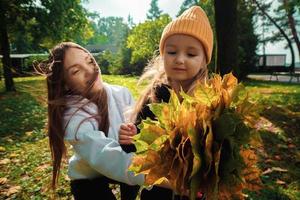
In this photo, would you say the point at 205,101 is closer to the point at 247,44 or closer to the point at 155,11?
the point at 247,44

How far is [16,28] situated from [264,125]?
16.0 m

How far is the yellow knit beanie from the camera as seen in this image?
232 centimetres

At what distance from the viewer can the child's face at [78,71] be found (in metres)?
2.46

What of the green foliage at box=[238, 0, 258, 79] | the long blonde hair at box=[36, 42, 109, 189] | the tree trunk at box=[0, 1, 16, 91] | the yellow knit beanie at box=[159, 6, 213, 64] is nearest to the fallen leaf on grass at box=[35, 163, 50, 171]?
the long blonde hair at box=[36, 42, 109, 189]

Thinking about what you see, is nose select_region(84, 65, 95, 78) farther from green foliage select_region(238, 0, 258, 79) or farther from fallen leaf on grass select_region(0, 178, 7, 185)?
green foliage select_region(238, 0, 258, 79)

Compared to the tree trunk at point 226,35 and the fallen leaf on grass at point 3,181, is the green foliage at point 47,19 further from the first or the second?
the fallen leaf on grass at point 3,181

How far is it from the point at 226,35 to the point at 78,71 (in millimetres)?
5858

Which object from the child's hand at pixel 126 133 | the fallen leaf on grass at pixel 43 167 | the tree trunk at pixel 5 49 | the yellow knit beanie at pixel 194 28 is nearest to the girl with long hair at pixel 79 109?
the child's hand at pixel 126 133

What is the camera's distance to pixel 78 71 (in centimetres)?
246

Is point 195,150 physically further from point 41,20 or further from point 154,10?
point 154,10

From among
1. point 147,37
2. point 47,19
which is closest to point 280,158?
point 47,19

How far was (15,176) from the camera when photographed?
5.64 m

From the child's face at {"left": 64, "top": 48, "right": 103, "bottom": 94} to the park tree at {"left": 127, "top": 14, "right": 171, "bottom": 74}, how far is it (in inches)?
1224

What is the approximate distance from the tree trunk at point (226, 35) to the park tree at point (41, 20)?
11.6 metres
